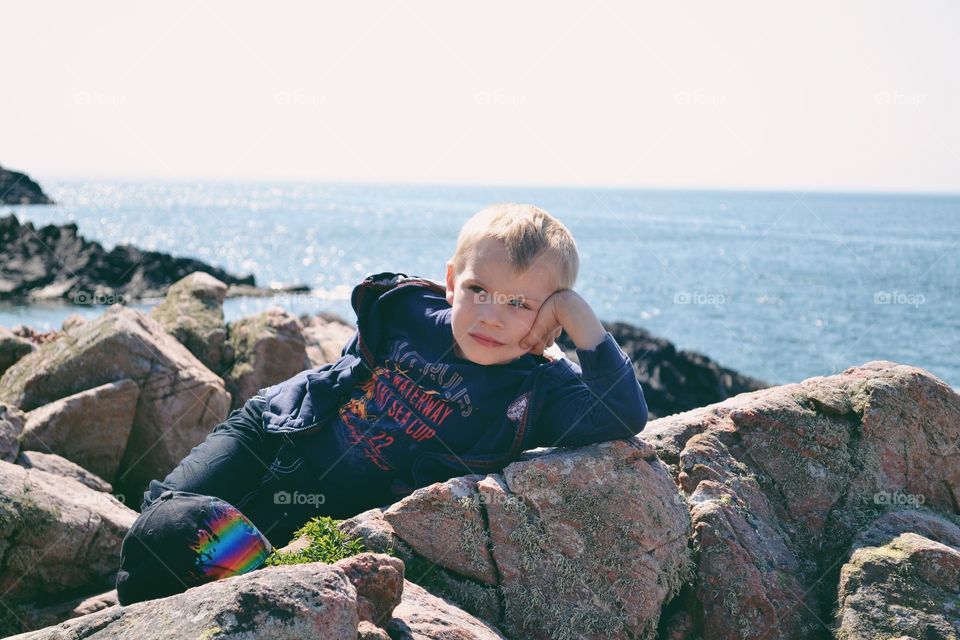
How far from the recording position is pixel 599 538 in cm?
373

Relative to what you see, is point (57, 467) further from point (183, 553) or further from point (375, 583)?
point (375, 583)

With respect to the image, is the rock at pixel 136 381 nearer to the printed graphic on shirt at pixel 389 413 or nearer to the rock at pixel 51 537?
the rock at pixel 51 537

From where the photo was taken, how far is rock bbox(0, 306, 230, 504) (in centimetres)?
701

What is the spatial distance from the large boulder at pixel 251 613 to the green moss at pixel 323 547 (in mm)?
525

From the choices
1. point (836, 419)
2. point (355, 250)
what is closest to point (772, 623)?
point (836, 419)

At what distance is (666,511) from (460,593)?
3.15 feet

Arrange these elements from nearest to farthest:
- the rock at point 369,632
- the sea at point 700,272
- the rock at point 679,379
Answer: the rock at point 369,632
the rock at point 679,379
the sea at point 700,272

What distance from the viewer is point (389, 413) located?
14.3 feet

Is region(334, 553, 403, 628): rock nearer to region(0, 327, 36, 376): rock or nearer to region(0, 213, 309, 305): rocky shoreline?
region(0, 327, 36, 376): rock

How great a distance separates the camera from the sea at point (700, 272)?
1356 inches

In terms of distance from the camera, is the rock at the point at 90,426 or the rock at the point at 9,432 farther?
the rock at the point at 90,426

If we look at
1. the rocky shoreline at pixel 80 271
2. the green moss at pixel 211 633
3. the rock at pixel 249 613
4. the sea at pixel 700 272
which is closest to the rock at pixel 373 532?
the rock at pixel 249 613

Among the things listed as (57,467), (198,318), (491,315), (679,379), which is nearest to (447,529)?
(491,315)

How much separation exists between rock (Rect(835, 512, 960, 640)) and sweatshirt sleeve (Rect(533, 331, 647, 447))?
113 cm
